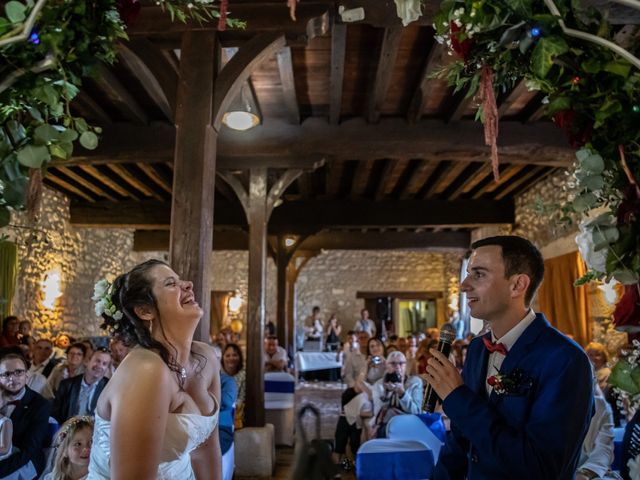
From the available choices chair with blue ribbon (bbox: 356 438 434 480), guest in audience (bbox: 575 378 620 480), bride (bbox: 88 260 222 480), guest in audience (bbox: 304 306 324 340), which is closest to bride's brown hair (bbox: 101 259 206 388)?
bride (bbox: 88 260 222 480)

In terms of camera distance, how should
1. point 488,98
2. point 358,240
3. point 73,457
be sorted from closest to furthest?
point 488,98 < point 73,457 < point 358,240

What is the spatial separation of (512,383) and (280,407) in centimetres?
546

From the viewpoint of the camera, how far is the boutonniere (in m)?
1.43

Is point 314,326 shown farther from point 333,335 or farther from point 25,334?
point 25,334

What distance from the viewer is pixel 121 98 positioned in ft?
15.7

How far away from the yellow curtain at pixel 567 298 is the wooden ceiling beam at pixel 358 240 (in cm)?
427

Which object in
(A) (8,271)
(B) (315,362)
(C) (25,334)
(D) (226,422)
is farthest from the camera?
(B) (315,362)

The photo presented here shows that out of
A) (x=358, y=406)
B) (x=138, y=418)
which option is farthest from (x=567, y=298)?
(x=138, y=418)

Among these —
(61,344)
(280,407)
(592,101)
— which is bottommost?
(280,407)

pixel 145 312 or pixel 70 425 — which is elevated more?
pixel 145 312

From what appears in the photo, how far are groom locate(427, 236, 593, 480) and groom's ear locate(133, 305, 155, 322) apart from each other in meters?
0.94

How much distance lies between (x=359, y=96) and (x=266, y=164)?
1434 millimetres

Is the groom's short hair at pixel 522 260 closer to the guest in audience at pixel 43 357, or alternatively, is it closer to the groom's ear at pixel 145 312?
the groom's ear at pixel 145 312

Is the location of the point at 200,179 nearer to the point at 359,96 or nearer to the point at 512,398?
the point at 512,398
